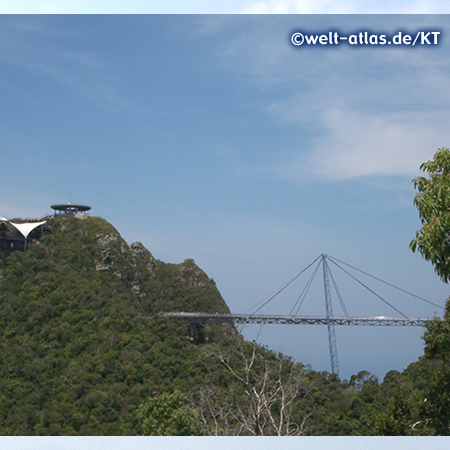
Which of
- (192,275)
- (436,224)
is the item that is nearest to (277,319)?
(192,275)

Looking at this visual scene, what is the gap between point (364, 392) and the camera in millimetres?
16906

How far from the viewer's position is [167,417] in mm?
11758

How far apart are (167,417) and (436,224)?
378 inches

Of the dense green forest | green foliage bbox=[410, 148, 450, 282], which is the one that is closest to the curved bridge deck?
the dense green forest

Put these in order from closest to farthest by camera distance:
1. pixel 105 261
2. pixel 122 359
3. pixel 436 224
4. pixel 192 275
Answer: pixel 436 224 → pixel 122 359 → pixel 105 261 → pixel 192 275

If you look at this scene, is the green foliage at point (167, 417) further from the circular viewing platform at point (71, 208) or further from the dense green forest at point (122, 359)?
the circular viewing platform at point (71, 208)

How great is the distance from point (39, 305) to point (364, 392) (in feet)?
36.5

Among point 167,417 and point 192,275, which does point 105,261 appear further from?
point 167,417

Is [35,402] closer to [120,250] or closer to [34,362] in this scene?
[34,362]

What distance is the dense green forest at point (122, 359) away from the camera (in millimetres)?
13840

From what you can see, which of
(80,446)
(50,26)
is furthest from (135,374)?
(80,446)

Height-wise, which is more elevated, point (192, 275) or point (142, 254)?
point (142, 254)

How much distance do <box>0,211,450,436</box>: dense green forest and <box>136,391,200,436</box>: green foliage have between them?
0.03 metres

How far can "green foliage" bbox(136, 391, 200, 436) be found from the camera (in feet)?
34.4
